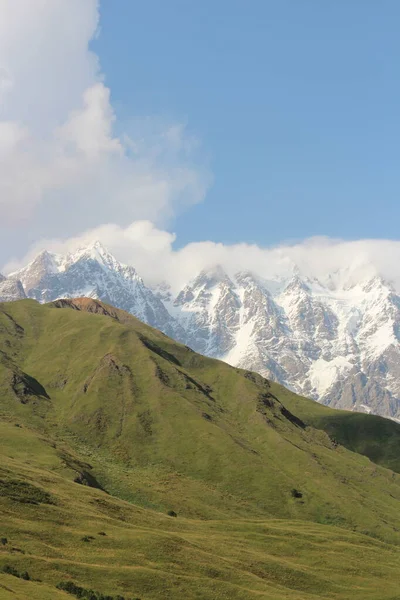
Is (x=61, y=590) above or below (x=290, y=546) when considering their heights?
below

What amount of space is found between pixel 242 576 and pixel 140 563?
1790cm

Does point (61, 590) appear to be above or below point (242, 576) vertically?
below

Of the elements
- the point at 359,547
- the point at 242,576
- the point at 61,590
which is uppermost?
the point at 359,547

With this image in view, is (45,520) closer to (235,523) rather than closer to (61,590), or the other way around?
(61,590)

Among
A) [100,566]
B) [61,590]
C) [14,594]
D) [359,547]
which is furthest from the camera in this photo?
[359,547]

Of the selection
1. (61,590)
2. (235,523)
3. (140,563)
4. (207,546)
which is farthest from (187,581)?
(235,523)

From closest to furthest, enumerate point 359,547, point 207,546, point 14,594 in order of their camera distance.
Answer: point 14,594 < point 207,546 < point 359,547

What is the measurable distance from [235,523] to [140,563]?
68545mm

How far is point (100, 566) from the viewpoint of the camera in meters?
97.8

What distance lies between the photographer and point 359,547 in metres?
163

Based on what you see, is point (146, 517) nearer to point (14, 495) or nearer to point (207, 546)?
point (207, 546)

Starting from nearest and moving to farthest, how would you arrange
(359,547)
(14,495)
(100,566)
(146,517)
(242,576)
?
(100,566) → (242,576) → (14,495) → (146,517) → (359,547)

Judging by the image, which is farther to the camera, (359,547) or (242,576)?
(359,547)

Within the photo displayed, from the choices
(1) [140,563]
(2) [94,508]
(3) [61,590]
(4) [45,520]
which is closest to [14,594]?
(3) [61,590]
